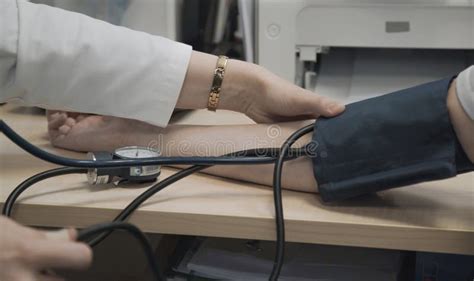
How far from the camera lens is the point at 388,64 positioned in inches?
40.6

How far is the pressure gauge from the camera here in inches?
23.6

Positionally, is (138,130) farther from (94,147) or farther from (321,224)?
(321,224)

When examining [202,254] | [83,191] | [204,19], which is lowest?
[202,254]

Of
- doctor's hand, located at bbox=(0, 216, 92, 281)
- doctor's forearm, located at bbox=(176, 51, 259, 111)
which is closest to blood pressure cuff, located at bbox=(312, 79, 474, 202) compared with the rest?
doctor's forearm, located at bbox=(176, 51, 259, 111)

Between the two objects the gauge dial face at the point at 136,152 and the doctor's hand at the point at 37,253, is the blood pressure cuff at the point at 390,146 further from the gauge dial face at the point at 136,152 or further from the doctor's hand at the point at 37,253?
the doctor's hand at the point at 37,253

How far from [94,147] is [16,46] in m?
0.14

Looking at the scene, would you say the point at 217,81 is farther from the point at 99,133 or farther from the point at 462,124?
the point at 462,124

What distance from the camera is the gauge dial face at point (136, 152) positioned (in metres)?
0.61

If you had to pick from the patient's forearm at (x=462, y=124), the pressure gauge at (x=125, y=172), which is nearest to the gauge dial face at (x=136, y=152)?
the pressure gauge at (x=125, y=172)

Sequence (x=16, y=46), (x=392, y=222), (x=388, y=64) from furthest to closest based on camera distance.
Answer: (x=388, y=64) → (x=16, y=46) → (x=392, y=222)

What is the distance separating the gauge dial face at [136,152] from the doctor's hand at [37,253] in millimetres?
256

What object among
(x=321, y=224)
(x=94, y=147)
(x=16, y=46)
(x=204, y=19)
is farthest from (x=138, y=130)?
(x=204, y=19)

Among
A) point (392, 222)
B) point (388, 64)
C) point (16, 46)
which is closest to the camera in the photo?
point (392, 222)

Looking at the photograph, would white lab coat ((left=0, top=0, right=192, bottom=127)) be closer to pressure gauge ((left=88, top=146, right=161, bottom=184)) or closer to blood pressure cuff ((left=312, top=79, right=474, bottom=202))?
pressure gauge ((left=88, top=146, right=161, bottom=184))
